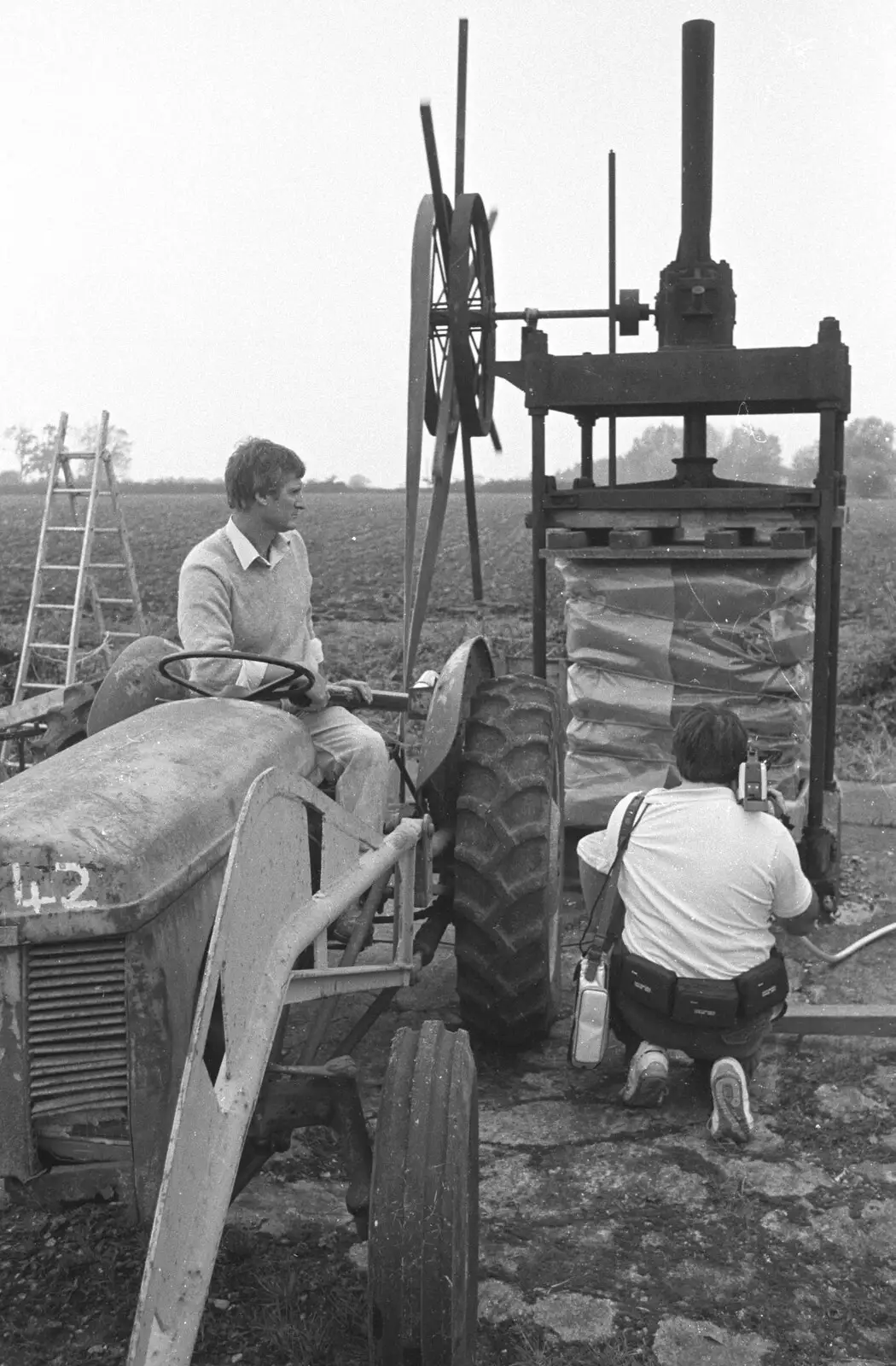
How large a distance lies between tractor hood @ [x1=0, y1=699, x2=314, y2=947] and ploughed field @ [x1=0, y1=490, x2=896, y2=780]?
19.6 feet

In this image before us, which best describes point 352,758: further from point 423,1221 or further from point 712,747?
point 423,1221

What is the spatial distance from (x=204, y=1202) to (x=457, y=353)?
4.88 metres

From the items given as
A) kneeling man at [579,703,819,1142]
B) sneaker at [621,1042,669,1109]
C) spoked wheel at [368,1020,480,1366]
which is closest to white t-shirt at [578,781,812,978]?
kneeling man at [579,703,819,1142]

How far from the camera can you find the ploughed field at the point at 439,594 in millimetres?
10445

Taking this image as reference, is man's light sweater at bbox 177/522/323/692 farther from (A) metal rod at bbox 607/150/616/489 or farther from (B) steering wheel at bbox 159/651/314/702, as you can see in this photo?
(A) metal rod at bbox 607/150/616/489

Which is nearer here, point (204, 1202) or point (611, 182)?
point (204, 1202)

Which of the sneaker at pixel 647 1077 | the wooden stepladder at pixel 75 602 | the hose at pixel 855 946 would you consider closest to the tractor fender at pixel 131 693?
the sneaker at pixel 647 1077

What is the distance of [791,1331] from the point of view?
2822 mm

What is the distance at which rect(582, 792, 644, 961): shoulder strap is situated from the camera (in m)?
3.89

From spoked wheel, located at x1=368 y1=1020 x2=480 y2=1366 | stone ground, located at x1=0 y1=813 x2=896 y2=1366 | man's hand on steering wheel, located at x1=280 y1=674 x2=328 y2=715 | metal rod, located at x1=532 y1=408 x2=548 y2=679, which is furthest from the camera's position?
metal rod, located at x1=532 y1=408 x2=548 y2=679

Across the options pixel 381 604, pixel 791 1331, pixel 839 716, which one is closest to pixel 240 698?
pixel 791 1331

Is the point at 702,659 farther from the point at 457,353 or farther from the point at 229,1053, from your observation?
the point at 229,1053

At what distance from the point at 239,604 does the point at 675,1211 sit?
2.01 metres

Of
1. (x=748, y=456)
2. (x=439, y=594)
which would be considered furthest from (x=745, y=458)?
(x=439, y=594)
